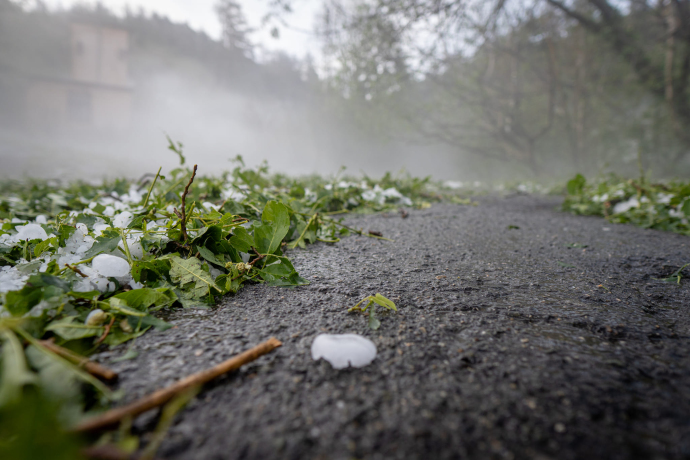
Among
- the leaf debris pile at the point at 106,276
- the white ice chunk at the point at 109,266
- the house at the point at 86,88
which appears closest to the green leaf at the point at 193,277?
the leaf debris pile at the point at 106,276

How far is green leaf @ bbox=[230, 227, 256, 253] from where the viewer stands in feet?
3.07

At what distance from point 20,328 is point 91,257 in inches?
12.5

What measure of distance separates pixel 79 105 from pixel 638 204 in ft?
70.6

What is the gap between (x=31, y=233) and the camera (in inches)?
36.0

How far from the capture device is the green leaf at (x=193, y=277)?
817 millimetres

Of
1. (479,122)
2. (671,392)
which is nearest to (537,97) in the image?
(479,122)

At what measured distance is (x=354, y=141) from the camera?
23.2m

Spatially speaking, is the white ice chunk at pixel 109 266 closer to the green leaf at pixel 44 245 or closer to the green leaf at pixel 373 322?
the green leaf at pixel 44 245

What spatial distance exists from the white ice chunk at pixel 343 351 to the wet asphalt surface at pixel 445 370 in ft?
0.05

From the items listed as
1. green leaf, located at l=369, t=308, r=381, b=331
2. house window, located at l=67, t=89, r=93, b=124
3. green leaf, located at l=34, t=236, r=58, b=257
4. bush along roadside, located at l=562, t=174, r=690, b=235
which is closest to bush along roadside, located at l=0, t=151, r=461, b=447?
green leaf, located at l=34, t=236, r=58, b=257

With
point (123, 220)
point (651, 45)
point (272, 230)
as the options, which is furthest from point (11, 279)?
point (651, 45)

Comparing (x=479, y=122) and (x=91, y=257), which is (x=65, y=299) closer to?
(x=91, y=257)

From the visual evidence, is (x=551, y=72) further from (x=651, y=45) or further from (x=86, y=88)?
(x=86, y=88)

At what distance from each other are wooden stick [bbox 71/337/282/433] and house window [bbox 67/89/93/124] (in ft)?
68.9
